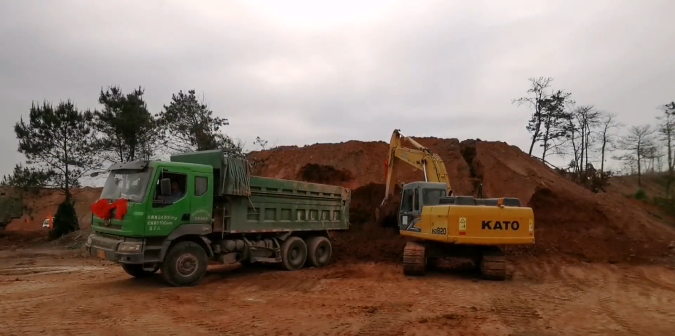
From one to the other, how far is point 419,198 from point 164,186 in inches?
288

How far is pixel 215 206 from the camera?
11.4m

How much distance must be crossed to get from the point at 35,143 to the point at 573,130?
97.6 ft

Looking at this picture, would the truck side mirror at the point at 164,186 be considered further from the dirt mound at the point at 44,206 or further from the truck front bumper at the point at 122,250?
the dirt mound at the point at 44,206

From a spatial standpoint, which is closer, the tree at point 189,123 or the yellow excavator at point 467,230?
the yellow excavator at point 467,230

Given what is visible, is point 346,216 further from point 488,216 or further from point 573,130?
point 573,130

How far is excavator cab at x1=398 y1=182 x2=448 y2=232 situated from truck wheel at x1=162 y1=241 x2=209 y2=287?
19.6ft

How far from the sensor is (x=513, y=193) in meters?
19.9

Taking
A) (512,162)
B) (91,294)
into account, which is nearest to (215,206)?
(91,294)

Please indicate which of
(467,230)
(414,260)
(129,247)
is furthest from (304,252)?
(129,247)

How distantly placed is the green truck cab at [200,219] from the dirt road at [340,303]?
608 millimetres

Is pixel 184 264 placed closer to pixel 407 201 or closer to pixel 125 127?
pixel 407 201

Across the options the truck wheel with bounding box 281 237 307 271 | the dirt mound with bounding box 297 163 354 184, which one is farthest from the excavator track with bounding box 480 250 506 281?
the dirt mound with bounding box 297 163 354 184

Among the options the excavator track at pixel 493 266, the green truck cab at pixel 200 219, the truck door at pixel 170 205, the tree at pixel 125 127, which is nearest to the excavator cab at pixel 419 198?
the excavator track at pixel 493 266

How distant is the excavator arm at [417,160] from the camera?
15.6m
